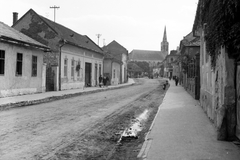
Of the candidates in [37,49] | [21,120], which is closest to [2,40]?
[37,49]

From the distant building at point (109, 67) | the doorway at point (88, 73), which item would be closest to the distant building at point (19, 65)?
the doorway at point (88, 73)

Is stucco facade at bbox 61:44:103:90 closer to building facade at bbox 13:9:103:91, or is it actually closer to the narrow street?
building facade at bbox 13:9:103:91

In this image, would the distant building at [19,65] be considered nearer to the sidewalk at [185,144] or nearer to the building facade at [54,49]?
the building facade at [54,49]

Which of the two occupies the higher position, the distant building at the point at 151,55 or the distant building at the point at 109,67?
the distant building at the point at 151,55

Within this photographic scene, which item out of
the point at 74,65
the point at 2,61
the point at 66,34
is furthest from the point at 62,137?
the point at 66,34

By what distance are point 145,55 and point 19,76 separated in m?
123

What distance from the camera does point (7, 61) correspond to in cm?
1667

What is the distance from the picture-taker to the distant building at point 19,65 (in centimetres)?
1642

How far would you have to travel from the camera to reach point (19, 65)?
18250 mm

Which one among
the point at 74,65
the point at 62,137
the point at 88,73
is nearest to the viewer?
the point at 62,137

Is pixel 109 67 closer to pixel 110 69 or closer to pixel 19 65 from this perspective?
pixel 110 69

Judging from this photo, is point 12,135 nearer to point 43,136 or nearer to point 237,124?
point 43,136

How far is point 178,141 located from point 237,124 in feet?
4.60

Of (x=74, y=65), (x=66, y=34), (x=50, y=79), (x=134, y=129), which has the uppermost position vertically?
(x=66, y=34)
